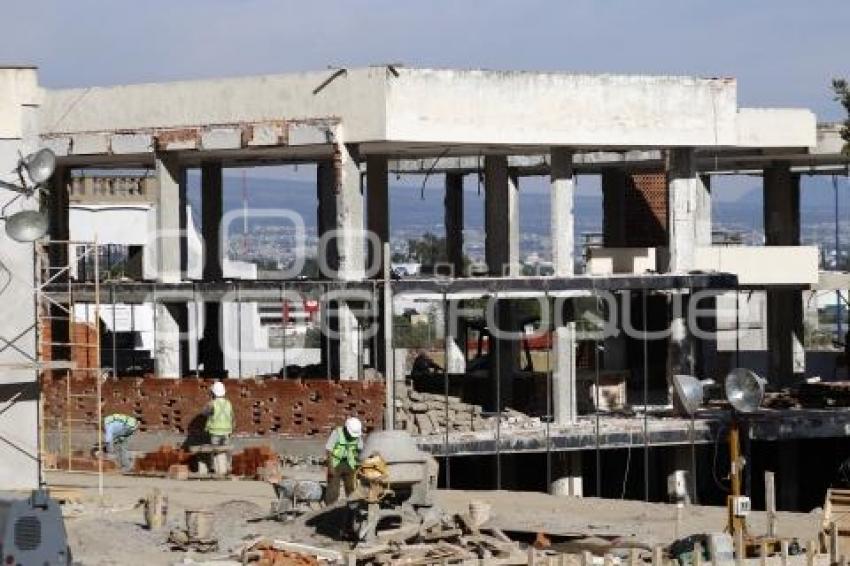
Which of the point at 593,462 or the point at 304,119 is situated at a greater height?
the point at 304,119

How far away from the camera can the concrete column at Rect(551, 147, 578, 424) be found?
145 ft

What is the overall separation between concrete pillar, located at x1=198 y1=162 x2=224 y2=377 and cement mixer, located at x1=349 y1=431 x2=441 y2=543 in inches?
879

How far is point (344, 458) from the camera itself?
29.6 metres

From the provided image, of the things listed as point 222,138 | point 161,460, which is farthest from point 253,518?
point 222,138

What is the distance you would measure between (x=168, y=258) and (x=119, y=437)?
23.6ft

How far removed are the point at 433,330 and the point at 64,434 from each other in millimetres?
64693

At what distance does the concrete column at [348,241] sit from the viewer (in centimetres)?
4222

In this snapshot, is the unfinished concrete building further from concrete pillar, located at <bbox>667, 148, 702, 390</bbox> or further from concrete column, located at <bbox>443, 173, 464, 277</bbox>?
concrete column, located at <bbox>443, 173, 464, 277</bbox>

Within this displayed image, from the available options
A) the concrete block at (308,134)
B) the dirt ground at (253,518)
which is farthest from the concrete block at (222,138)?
the dirt ground at (253,518)

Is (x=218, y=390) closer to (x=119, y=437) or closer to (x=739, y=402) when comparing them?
(x=119, y=437)

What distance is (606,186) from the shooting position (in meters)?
58.3

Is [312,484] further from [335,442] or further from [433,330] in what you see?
[433,330]

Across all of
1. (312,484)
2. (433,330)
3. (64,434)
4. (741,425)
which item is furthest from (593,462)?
(433,330)

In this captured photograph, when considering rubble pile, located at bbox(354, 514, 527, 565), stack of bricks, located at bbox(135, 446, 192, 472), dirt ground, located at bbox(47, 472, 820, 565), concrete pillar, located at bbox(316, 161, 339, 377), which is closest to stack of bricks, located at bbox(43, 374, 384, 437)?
stack of bricks, located at bbox(135, 446, 192, 472)
